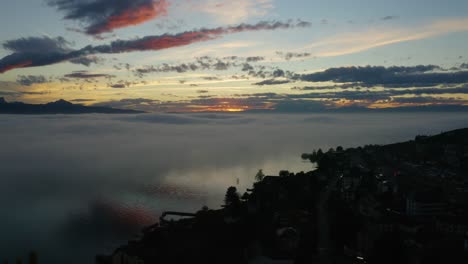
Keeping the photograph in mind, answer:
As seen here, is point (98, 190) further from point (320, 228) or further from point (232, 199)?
point (320, 228)

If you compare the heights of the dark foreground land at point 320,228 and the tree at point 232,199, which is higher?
the tree at point 232,199

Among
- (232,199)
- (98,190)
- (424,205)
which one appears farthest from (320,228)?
(98,190)

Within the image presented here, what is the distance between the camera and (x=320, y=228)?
42.8ft

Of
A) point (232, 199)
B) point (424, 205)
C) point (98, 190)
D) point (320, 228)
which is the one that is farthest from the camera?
point (98, 190)

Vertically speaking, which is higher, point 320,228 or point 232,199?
point 232,199

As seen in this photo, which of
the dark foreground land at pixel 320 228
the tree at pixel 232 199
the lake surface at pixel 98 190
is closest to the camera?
the dark foreground land at pixel 320 228

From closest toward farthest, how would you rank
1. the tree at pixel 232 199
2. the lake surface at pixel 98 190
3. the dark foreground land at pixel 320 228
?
1. the dark foreground land at pixel 320 228
2. the lake surface at pixel 98 190
3. the tree at pixel 232 199

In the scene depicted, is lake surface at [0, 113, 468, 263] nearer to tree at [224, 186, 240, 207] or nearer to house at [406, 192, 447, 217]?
tree at [224, 186, 240, 207]

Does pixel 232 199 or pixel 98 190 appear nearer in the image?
pixel 232 199

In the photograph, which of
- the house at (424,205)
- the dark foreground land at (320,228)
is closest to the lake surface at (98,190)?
the dark foreground land at (320,228)

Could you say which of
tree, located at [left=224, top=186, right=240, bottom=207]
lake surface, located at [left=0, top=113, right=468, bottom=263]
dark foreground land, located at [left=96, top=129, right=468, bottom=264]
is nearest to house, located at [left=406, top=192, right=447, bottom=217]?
dark foreground land, located at [left=96, top=129, right=468, bottom=264]

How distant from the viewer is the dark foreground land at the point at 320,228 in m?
10.5

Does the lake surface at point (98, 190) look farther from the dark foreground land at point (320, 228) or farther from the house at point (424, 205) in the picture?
the house at point (424, 205)

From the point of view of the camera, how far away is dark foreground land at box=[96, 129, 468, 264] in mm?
Answer: 10516
